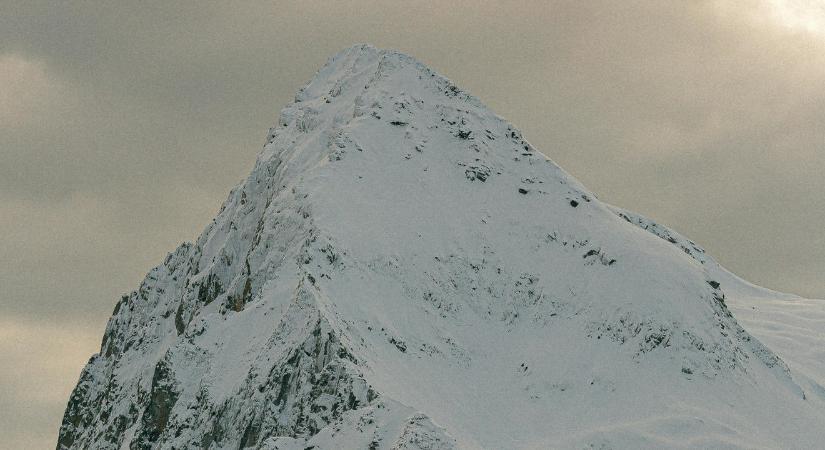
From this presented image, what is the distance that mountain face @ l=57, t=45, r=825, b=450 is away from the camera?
448 feet

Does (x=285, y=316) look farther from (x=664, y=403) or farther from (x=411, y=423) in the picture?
(x=664, y=403)

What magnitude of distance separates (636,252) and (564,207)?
13.3 m

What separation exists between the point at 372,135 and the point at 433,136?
9342 mm

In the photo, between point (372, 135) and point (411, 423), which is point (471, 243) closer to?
point (372, 135)

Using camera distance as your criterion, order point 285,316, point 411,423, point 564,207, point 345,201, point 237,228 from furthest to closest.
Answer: point 237,228, point 564,207, point 345,201, point 285,316, point 411,423

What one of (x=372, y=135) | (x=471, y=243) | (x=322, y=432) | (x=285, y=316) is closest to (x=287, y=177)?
(x=372, y=135)

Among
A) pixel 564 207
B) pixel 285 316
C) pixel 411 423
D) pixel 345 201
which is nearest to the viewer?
pixel 411 423

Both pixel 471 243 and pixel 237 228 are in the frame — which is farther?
pixel 237 228

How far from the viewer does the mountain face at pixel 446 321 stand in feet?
448

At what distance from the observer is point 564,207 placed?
175875mm

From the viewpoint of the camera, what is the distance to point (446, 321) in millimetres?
155750

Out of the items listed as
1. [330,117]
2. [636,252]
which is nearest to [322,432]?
[636,252]

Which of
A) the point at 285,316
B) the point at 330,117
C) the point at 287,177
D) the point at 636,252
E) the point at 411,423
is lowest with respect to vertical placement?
the point at 411,423

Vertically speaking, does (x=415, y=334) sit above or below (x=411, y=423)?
above
